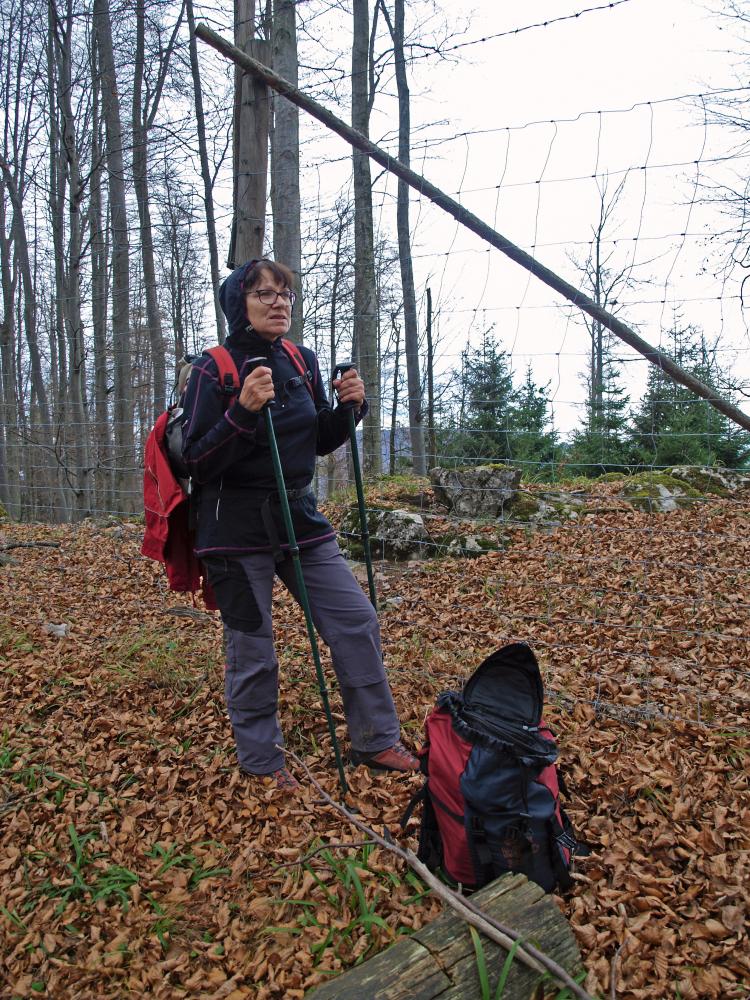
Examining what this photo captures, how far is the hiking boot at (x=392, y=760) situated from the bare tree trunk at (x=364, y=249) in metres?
4.30

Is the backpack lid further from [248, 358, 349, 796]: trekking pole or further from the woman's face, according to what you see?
the woman's face

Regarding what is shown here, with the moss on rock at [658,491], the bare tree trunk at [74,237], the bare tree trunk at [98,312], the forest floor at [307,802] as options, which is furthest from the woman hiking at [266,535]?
the bare tree trunk at [98,312]

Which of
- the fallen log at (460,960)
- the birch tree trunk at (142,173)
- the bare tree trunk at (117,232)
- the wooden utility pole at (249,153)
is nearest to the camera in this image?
the fallen log at (460,960)

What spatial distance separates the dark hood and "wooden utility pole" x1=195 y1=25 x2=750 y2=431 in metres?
1.47

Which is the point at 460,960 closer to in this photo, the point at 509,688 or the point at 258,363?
the point at 509,688

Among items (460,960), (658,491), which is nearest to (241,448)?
(460,960)

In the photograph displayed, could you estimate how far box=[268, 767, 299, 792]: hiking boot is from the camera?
286 centimetres

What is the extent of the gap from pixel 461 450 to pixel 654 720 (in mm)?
5260

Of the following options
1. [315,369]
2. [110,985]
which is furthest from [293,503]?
[110,985]

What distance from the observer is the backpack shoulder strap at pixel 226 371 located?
266 centimetres

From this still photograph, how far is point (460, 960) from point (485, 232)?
338cm

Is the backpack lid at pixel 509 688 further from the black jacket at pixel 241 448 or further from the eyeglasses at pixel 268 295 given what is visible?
the eyeglasses at pixel 268 295

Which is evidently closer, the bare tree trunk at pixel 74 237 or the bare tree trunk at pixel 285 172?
the bare tree trunk at pixel 285 172

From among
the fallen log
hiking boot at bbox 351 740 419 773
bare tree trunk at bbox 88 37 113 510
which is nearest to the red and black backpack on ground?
the fallen log
